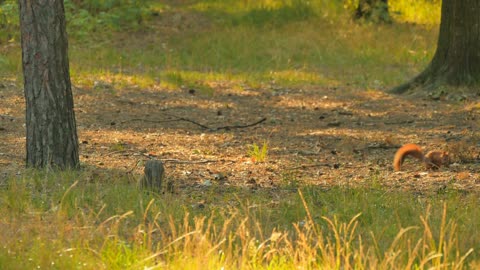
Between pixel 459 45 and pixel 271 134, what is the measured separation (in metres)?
3.36

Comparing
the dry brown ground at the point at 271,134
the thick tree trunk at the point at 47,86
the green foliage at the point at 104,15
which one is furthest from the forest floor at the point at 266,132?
the green foliage at the point at 104,15

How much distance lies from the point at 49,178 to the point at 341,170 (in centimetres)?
262

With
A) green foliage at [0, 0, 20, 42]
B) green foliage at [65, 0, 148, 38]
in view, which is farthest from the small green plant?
green foliage at [65, 0, 148, 38]

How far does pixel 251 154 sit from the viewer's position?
26.7 feet

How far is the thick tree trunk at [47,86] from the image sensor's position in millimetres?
6910

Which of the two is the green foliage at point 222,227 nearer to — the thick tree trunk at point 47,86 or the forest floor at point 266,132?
the thick tree trunk at point 47,86

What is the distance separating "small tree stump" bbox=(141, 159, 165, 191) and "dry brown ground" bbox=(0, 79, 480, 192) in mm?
609

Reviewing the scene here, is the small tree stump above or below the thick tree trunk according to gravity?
below

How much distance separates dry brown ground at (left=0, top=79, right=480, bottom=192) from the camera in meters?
7.36

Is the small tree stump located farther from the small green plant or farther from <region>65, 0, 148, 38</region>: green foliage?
<region>65, 0, 148, 38</region>: green foliage

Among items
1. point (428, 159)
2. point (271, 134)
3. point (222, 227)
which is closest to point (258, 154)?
point (428, 159)

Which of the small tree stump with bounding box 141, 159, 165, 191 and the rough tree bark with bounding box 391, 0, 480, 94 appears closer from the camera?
the small tree stump with bounding box 141, 159, 165, 191

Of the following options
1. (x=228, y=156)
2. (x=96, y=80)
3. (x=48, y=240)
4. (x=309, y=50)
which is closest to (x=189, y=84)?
(x=96, y=80)

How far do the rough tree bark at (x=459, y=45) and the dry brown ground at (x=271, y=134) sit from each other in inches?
21.1
